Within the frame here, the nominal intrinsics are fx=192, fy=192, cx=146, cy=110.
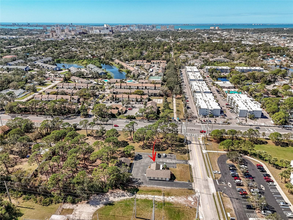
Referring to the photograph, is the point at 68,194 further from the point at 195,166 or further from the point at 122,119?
the point at 122,119

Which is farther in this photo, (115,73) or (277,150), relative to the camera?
(115,73)

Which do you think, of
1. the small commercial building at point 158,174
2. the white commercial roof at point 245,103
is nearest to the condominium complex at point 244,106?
the white commercial roof at point 245,103

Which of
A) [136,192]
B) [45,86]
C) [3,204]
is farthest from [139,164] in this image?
[45,86]

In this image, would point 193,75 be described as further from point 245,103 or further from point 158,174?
point 158,174

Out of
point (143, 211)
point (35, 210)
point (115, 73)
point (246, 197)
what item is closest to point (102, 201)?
point (143, 211)

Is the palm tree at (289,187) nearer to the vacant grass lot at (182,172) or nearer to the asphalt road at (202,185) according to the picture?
the asphalt road at (202,185)

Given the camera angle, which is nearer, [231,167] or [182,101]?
[231,167]

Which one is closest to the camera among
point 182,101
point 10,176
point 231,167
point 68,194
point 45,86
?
point 68,194

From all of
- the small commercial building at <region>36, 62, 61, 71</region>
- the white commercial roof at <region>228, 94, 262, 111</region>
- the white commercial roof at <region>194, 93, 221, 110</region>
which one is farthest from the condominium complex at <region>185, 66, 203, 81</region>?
the small commercial building at <region>36, 62, 61, 71</region>
